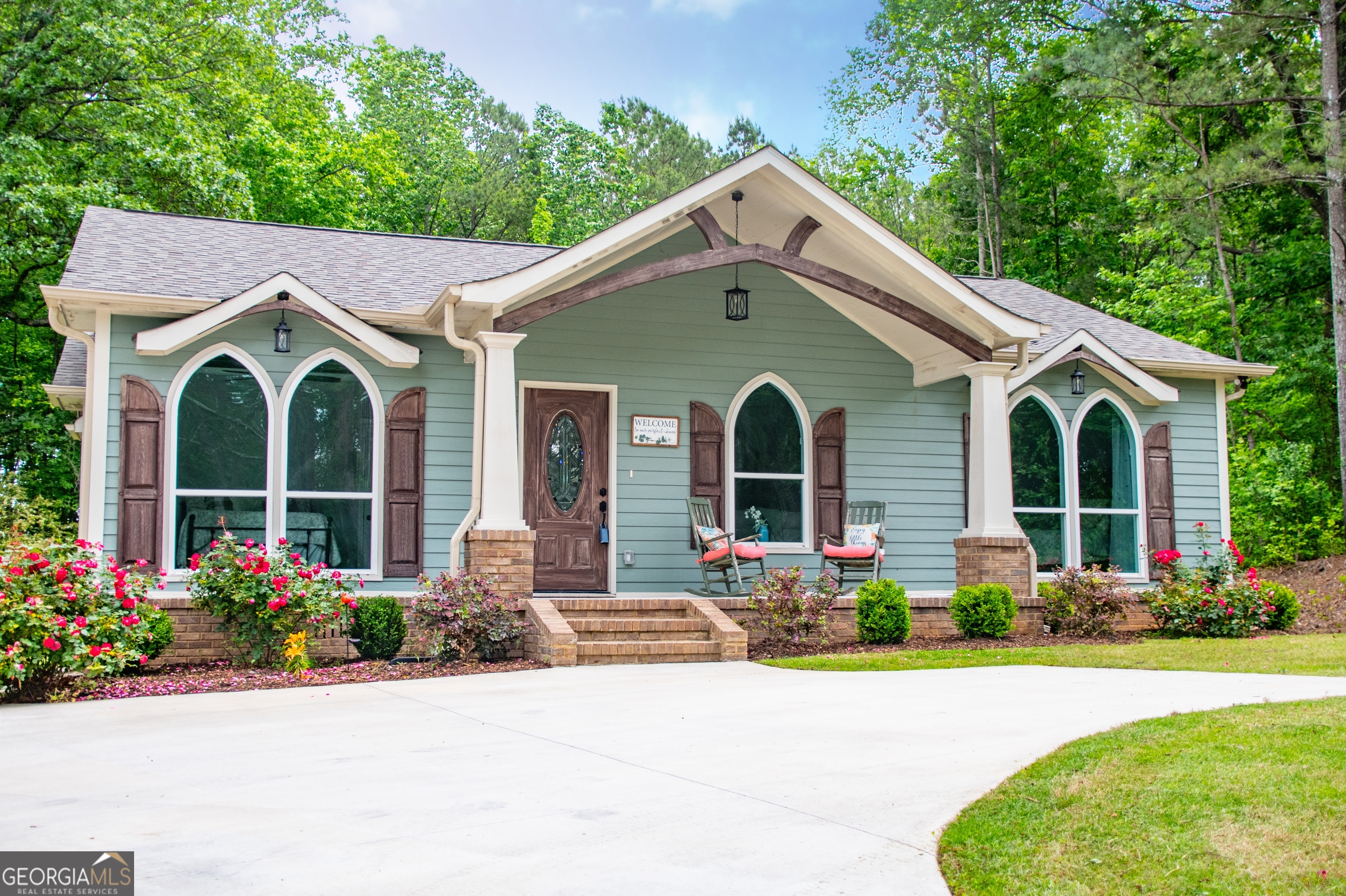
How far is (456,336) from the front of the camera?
927 cm

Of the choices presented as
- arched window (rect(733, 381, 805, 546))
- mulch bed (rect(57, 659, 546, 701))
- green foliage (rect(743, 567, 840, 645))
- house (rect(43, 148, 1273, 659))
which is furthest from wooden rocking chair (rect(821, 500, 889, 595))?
mulch bed (rect(57, 659, 546, 701))

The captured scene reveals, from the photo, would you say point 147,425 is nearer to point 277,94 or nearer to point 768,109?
Answer: point 277,94

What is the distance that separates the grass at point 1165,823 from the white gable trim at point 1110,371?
6834 mm

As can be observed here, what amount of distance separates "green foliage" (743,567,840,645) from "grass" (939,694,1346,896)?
14.2ft

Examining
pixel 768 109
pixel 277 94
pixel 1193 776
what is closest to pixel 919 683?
pixel 1193 776

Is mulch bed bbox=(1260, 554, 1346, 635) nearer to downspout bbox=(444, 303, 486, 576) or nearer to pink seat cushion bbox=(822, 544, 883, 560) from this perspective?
pink seat cushion bbox=(822, 544, 883, 560)

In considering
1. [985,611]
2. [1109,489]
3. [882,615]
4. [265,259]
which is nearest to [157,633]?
[265,259]

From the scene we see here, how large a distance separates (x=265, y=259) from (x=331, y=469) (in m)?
→ 2.52

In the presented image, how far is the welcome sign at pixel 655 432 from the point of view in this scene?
10500 millimetres

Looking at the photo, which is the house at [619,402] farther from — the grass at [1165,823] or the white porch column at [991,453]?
the grass at [1165,823]

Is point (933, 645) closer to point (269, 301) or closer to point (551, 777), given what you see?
point (551, 777)

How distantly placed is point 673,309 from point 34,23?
1190cm

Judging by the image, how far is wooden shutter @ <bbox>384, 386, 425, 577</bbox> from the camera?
9656 mm

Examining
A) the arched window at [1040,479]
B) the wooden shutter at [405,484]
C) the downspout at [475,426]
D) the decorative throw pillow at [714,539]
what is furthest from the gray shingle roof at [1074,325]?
the wooden shutter at [405,484]
